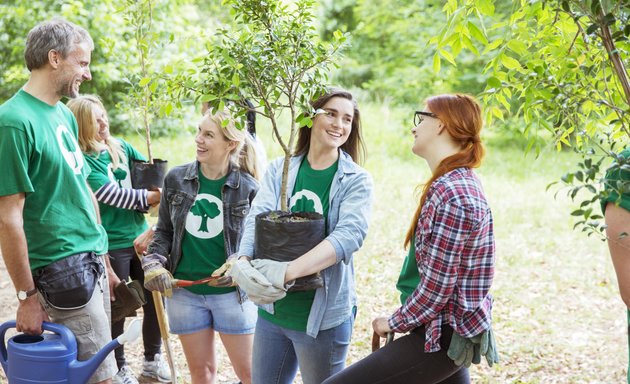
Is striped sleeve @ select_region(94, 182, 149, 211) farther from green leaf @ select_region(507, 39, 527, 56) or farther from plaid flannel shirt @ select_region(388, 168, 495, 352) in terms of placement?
green leaf @ select_region(507, 39, 527, 56)

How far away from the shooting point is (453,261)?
206 centimetres

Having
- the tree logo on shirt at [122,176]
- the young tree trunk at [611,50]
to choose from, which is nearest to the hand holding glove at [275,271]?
the young tree trunk at [611,50]

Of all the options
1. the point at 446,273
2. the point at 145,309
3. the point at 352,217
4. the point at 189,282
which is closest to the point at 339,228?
the point at 352,217

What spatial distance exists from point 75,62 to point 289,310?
123 cm

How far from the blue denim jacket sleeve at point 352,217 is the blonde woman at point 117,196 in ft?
4.20

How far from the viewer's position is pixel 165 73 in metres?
2.46

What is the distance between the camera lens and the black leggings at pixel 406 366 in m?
2.14

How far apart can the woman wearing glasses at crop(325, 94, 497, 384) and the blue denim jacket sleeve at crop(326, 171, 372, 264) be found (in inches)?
8.4

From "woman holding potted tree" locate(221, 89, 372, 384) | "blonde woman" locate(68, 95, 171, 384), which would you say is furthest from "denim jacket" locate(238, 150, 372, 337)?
"blonde woman" locate(68, 95, 171, 384)

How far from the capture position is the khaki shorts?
2.56 m

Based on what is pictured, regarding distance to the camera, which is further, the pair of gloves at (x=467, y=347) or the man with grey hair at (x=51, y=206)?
the man with grey hair at (x=51, y=206)

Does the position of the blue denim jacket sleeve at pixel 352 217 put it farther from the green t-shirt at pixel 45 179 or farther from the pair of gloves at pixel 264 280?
the green t-shirt at pixel 45 179

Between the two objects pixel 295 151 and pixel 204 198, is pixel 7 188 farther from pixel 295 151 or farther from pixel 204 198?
pixel 295 151

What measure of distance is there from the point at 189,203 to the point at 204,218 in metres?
0.09
